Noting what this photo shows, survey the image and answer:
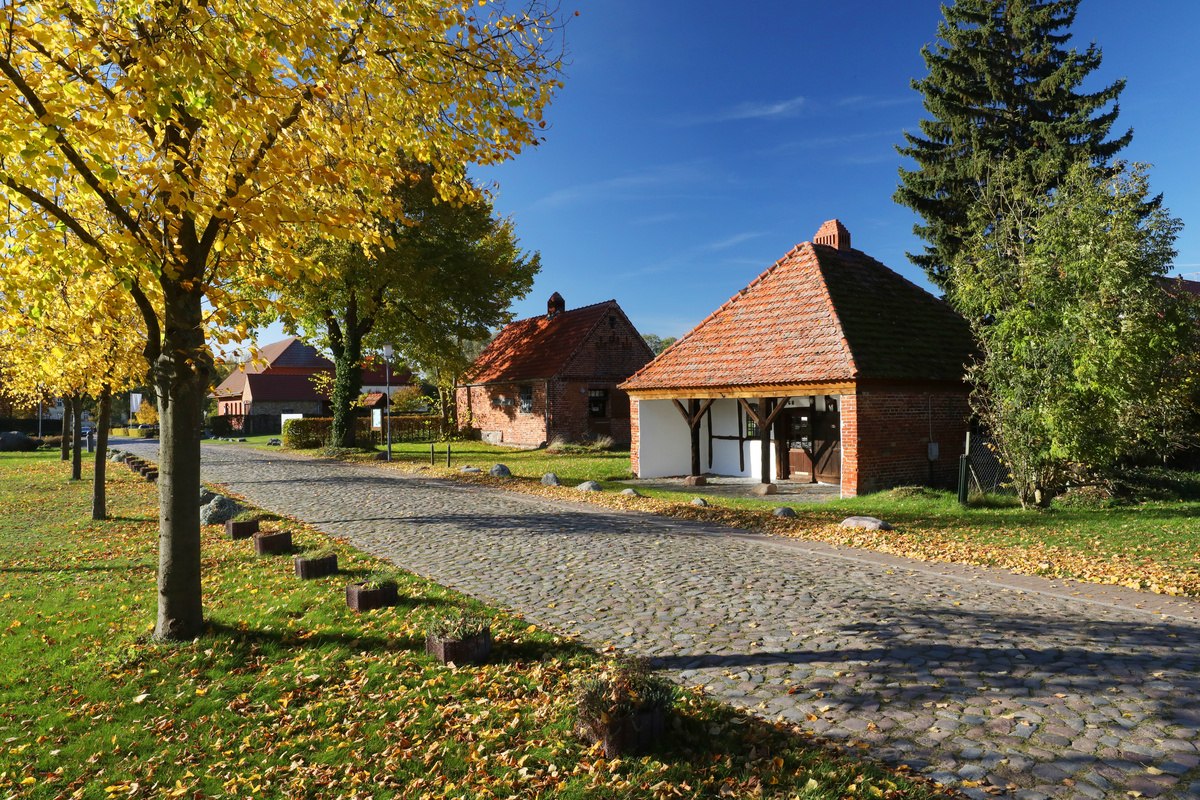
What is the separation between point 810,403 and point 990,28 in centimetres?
1733

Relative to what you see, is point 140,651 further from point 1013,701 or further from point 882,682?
point 1013,701

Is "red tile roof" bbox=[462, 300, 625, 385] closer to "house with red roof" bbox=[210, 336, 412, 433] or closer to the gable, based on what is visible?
the gable

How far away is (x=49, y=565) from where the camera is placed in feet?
31.2

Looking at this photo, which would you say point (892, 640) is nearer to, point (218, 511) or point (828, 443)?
point (218, 511)

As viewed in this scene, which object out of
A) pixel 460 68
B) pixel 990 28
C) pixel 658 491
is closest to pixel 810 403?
pixel 658 491

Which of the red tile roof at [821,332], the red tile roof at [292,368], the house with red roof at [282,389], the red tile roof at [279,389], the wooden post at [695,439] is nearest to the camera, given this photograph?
the red tile roof at [821,332]

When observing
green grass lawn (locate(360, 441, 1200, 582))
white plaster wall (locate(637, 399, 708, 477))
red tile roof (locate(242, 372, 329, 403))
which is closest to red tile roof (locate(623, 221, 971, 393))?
white plaster wall (locate(637, 399, 708, 477))

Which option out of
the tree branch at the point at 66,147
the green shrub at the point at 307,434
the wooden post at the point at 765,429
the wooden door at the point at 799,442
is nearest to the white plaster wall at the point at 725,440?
the wooden door at the point at 799,442

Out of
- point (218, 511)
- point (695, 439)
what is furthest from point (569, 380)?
point (218, 511)

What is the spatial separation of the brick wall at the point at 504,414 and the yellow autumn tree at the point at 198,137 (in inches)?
937

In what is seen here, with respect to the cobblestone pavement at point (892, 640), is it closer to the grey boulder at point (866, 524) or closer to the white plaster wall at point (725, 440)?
the grey boulder at point (866, 524)

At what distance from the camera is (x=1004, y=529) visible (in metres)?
11.0

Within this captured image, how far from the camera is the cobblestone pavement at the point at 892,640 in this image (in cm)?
411

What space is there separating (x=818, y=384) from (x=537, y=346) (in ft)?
67.2
